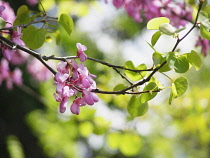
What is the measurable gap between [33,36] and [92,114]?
1100 millimetres

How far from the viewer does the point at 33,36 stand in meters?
0.80

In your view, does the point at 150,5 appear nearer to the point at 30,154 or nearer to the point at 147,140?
the point at 30,154

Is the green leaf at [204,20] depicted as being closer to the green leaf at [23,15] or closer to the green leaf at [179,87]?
the green leaf at [179,87]

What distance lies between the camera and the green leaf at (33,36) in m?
0.80

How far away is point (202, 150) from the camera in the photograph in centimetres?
788

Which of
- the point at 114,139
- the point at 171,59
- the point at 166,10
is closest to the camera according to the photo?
the point at 171,59

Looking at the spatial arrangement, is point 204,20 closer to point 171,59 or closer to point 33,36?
point 171,59

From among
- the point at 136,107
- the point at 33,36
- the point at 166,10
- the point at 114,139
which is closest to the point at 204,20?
the point at 136,107

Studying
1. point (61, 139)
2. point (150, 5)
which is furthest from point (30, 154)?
point (150, 5)

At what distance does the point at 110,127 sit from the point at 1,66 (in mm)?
748

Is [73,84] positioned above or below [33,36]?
below

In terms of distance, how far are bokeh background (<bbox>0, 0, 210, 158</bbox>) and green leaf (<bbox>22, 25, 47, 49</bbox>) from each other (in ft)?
0.62

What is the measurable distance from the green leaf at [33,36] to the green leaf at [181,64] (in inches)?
13.2

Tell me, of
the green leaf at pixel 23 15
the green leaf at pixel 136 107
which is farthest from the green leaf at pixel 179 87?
the green leaf at pixel 23 15
